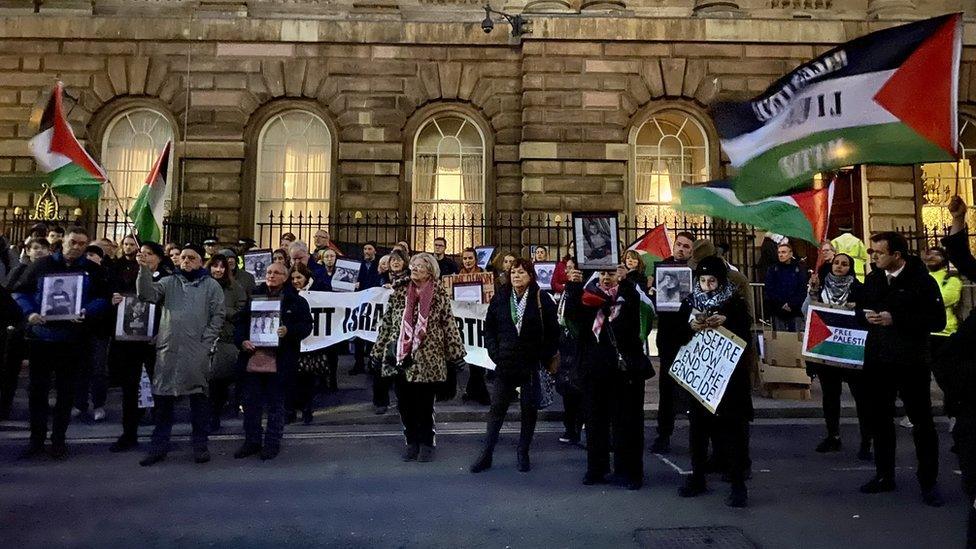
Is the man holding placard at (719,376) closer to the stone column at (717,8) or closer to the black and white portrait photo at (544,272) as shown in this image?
the black and white portrait photo at (544,272)

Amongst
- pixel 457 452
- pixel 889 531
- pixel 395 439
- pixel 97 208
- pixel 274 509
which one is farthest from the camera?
pixel 97 208

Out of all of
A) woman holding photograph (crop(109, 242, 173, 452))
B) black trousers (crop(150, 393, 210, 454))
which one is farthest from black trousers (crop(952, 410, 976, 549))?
woman holding photograph (crop(109, 242, 173, 452))

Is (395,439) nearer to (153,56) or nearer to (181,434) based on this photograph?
(181,434)

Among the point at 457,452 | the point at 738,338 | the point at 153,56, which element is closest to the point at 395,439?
the point at 457,452

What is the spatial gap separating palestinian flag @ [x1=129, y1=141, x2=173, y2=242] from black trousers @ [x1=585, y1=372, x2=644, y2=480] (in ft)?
27.7

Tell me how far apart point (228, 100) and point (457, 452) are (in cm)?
1259

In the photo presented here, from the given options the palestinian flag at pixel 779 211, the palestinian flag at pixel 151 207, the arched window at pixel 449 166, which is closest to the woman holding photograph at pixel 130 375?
the palestinian flag at pixel 151 207

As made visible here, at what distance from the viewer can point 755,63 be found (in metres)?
15.8

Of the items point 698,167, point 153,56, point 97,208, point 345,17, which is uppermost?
point 345,17

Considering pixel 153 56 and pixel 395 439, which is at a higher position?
pixel 153 56

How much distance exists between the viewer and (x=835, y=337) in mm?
6707

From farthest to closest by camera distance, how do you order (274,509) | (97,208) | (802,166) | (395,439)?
(97,208)
(395,439)
(802,166)
(274,509)

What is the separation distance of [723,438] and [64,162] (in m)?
12.1

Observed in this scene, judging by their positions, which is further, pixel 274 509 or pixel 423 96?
pixel 423 96
